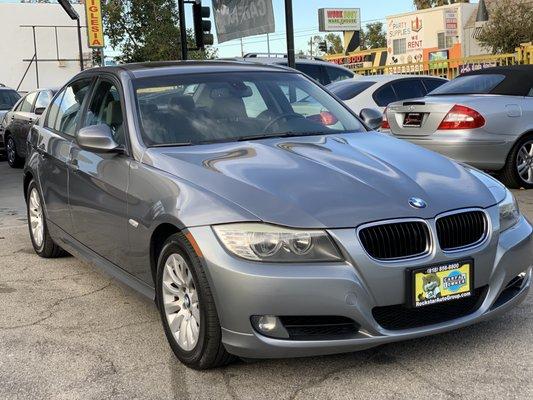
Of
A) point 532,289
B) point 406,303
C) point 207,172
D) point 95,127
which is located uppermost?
point 95,127

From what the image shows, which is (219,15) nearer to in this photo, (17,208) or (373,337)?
(17,208)

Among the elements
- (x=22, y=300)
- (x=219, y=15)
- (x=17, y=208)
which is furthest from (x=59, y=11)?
(x=22, y=300)

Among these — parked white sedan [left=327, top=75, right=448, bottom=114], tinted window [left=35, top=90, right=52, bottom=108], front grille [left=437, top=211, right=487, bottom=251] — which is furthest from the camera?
tinted window [left=35, top=90, right=52, bottom=108]

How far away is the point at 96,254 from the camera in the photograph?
15.7 ft

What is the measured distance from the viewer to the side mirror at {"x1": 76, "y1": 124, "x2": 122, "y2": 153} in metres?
4.32

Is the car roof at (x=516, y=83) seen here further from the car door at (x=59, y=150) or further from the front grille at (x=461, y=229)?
the front grille at (x=461, y=229)

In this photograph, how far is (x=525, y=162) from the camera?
870 centimetres

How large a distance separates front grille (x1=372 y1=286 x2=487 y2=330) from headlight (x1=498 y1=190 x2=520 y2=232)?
1.30 ft

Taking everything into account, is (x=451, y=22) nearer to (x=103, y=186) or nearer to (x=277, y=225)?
(x=103, y=186)

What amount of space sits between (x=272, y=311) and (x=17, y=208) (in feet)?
22.3

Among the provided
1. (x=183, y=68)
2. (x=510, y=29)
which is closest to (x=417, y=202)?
(x=183, y=68)

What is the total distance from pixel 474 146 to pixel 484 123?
0.99ft

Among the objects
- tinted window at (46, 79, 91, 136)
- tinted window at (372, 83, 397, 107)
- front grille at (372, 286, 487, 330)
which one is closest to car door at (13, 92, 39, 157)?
tinted window at (372, 83, 397, 107)

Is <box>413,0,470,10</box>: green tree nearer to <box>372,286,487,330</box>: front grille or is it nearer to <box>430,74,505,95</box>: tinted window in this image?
<box>430,74,505,95</box>: tinted window
